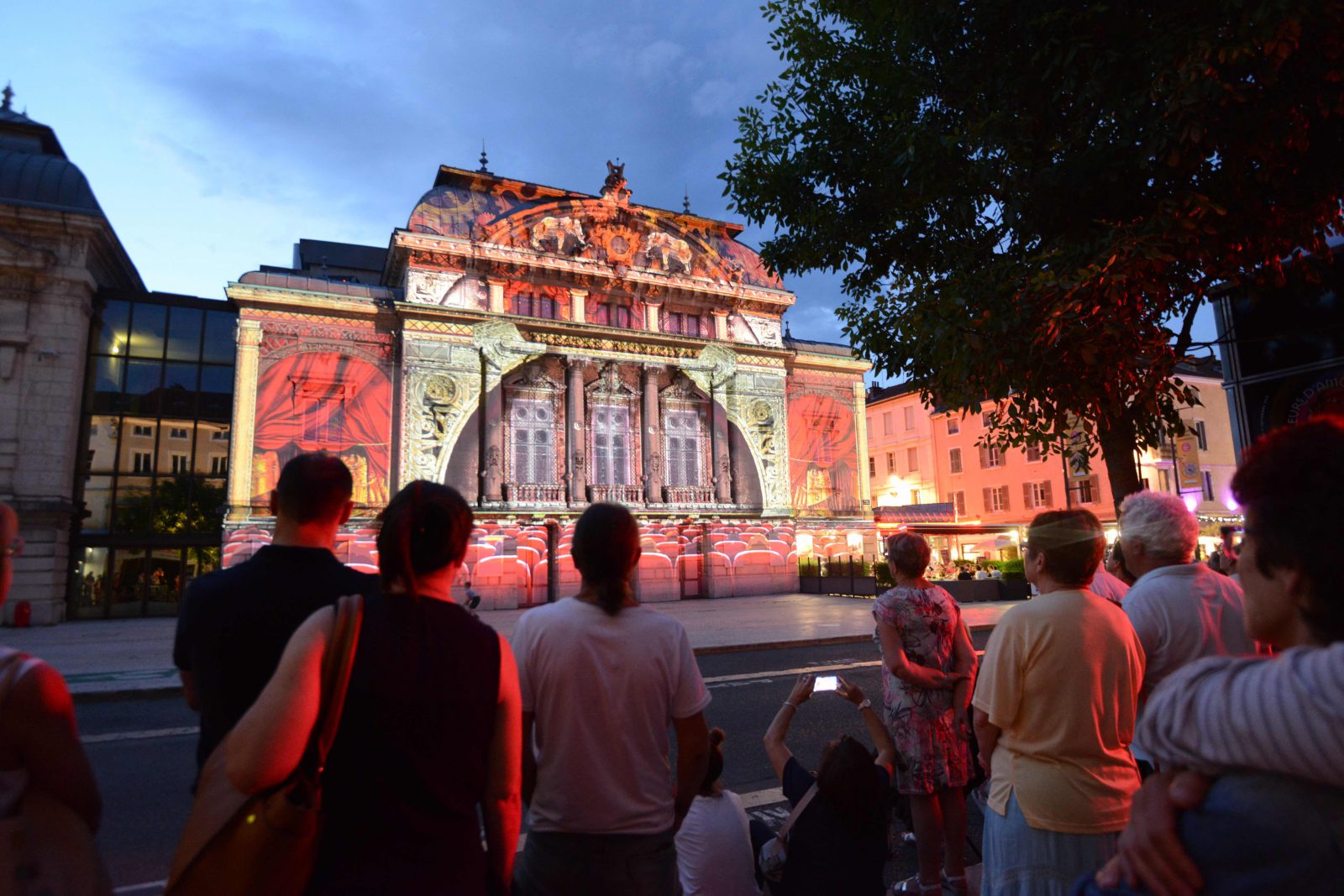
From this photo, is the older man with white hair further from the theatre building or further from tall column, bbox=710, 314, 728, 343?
tall column, bbox=710, 314, 728, 343

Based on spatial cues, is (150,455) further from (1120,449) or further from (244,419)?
(1120,449)

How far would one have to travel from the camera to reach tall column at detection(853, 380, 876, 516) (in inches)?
1209

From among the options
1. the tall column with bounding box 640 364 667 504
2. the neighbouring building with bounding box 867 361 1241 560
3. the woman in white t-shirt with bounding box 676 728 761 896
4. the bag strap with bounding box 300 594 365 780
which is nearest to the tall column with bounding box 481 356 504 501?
the tall column with bounding box 640 364 667 504

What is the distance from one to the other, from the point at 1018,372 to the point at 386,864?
253 inches

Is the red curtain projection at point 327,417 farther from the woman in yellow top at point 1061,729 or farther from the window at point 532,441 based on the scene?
the woman in yellow top at point 1061,729

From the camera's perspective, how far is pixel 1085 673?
254 centimetres

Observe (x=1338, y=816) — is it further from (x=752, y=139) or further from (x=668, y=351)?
(x=668, y=351)

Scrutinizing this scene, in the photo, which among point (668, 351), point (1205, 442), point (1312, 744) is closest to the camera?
point (1312, 744)

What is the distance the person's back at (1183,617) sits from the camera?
110 inches

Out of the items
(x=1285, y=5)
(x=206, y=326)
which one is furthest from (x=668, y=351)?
(x=1285, y=5)

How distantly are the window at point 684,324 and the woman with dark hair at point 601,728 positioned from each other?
1058 inches

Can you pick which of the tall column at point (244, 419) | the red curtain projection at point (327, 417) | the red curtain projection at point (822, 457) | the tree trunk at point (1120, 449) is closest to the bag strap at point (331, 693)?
the tree trunk at point (1120, 449)

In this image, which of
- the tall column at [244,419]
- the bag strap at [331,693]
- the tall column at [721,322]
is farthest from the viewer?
the tall column at [721,322]

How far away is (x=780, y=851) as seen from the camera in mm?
2994
